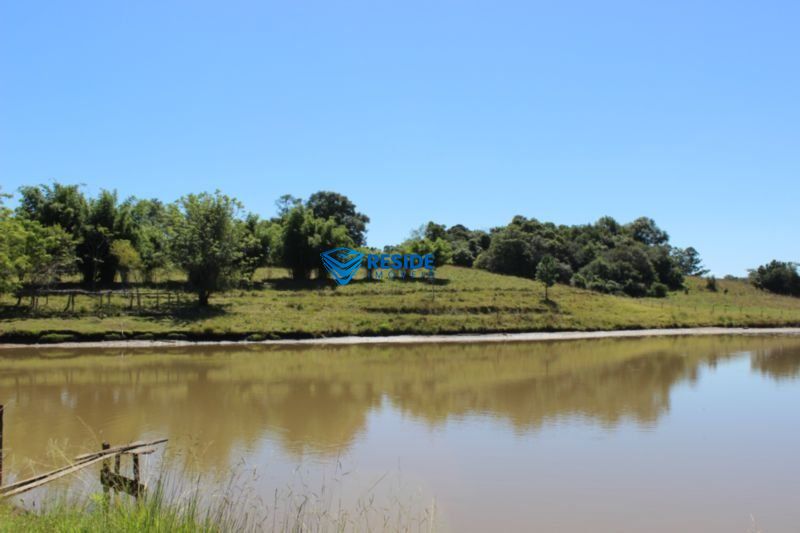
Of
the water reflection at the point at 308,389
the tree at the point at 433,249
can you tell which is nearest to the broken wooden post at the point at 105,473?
the water reflection at the point at 308,389

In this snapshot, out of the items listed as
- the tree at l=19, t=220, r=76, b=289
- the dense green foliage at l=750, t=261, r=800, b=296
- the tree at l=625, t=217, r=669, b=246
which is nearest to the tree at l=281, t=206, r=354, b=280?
the tree at l=19, t=220, r=76, b=289

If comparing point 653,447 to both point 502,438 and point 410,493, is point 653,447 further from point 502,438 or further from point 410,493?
point 410,493

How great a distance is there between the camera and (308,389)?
Answer: 72.5 feet

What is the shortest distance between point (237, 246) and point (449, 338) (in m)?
17.3

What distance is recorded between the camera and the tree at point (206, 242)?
42594mm

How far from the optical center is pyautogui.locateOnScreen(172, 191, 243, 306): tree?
42.6 meters

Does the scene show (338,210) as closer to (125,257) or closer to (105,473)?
(125,257)

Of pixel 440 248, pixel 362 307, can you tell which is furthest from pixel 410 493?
pixel 440 248

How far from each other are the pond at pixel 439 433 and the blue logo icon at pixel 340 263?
1009 inches

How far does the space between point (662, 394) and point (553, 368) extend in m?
6.89

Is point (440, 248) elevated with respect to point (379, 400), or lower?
elevated

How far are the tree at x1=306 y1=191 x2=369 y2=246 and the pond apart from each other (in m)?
51.0

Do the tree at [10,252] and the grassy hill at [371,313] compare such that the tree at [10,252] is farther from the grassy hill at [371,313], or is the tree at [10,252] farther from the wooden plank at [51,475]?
the wooden plank at [51,475]

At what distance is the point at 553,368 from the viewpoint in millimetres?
28984
